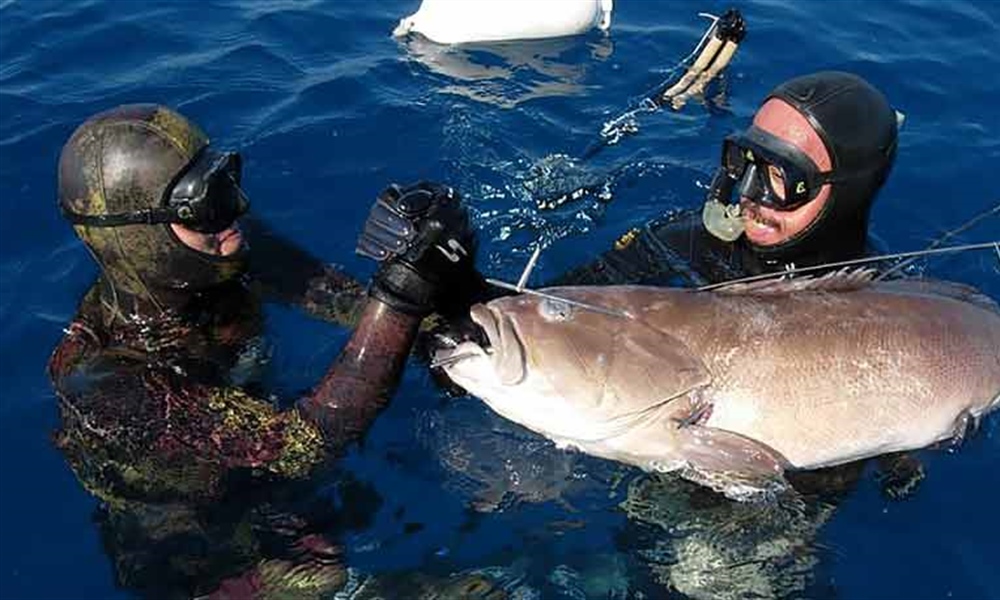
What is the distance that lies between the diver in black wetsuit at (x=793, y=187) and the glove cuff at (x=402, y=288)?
1.19 meters

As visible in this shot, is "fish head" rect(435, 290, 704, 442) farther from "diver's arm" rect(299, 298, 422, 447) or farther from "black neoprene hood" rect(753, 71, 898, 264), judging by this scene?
"black neoprene hood" rect(753, 71, 898, 264)

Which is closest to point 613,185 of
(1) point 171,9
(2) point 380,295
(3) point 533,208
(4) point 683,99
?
(3) point 533,208

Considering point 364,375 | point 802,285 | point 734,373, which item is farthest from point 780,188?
point 364,375

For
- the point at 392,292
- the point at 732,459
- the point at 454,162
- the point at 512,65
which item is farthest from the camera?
the point at 512,65

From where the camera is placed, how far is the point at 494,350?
4125mm

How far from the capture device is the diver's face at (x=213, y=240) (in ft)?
14.5

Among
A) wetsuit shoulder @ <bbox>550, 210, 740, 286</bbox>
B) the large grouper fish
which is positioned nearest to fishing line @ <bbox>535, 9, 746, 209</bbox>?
wetsuit shoulder @ <bbox>550, 210, 740, 286</bbox>

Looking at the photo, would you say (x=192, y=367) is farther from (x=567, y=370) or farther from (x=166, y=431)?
(x=567, y=370)

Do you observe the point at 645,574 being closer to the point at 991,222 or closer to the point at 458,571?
the point at 458,571

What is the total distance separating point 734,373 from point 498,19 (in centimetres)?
576

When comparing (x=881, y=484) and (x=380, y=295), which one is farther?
(x=881, y=484)

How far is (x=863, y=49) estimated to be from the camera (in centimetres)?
984

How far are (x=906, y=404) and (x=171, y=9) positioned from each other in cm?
793

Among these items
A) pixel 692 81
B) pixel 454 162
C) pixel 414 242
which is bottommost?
pixel 454 162
